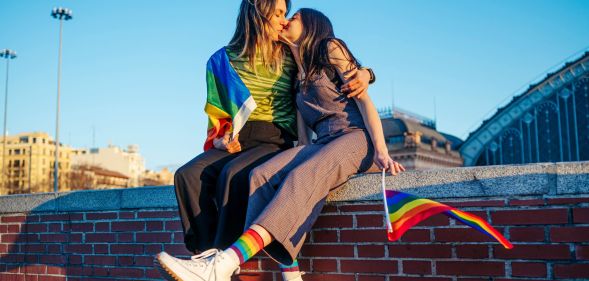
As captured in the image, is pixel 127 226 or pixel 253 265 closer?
pixel 253 265

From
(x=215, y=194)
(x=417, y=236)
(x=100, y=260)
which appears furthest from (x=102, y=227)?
(x=417, y=236)

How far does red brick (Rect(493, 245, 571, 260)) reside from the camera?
3029 mm

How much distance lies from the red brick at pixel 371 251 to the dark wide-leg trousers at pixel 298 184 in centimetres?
37

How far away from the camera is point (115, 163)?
105562 millimetres

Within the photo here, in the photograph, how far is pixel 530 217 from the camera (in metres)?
3.11

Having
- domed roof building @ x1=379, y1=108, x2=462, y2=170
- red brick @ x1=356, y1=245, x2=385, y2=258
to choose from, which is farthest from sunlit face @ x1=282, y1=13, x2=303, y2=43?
domed roof building @ x1=379, y1=108, x2=462, y2=170

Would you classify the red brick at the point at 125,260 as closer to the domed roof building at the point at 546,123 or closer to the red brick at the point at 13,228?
the red brick at the point at 13,228

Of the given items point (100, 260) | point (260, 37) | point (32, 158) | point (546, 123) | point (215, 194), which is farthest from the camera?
point (32, 158)

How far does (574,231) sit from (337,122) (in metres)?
1.37

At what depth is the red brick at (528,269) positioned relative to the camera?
3057 mm

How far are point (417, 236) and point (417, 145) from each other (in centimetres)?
7536

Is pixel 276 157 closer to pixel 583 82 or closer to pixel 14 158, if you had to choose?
pixel 583 82

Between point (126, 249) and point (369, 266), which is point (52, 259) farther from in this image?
point (369, 266)

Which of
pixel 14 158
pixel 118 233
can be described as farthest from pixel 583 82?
pixel 14 158
